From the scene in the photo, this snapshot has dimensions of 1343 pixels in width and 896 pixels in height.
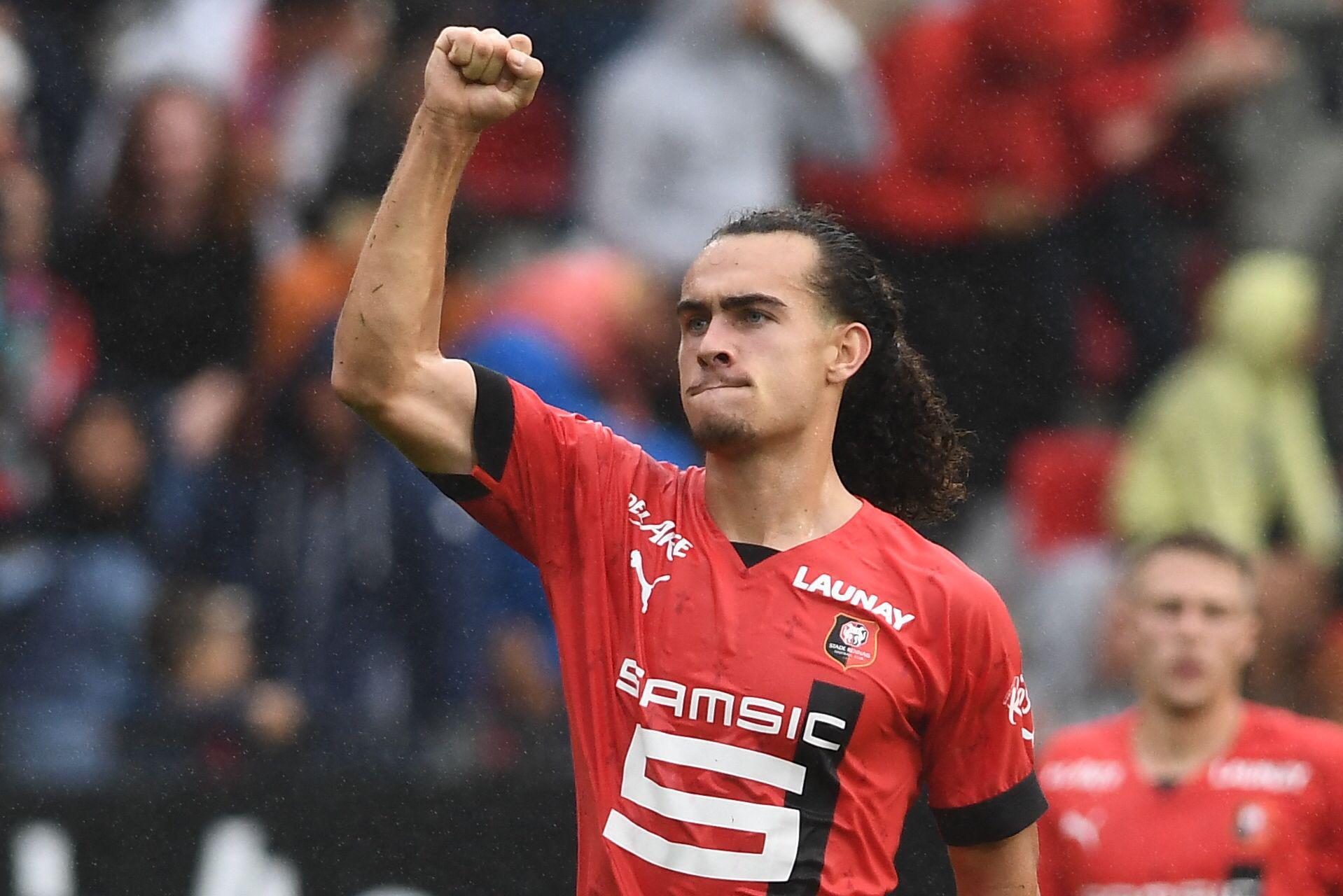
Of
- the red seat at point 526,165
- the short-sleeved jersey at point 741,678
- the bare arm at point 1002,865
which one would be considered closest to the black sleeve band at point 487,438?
the short-sleeved jersey at point 741,678

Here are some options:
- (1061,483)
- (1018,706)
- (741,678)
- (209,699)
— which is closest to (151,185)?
(209,699)

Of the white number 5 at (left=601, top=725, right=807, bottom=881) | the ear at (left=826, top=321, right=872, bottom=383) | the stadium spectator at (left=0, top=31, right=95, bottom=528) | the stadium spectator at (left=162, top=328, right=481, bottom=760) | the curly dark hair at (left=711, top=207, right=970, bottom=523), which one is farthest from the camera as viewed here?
the stadium spectator at (left=0, top=31, right=95, bottom=528)

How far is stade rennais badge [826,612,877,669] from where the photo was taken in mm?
3090

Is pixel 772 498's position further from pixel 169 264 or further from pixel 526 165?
pixel 526 165

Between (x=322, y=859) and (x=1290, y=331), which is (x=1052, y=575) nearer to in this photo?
(x=1290, y=331)

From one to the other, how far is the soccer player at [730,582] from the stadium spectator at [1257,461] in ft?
10.5

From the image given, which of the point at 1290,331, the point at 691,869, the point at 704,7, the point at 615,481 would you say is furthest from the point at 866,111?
the point at 691,869

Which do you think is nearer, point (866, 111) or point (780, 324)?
point (780, 324)

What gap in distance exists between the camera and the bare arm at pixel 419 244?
9.75ft

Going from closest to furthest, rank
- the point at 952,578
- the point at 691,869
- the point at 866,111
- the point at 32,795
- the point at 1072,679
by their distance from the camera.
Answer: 1. the point at 691,869
2. the point at 952,578
3. the point at 32,795
4. the point at 1072,679
5. the point at 866,111

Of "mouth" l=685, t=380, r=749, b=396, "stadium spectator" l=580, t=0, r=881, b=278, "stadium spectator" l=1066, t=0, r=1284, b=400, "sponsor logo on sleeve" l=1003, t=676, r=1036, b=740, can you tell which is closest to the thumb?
"mouth" l=685, t=380, r=749, b=396

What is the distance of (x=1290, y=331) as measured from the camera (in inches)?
256

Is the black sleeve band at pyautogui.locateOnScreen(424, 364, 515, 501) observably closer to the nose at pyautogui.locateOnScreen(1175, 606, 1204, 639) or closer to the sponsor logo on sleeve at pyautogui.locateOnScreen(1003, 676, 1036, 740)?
the sponsor logo on sleeve at pyautogui.locateOnScreen(1003, 676, 1036, 740)

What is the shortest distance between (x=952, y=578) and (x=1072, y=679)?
122 inches
